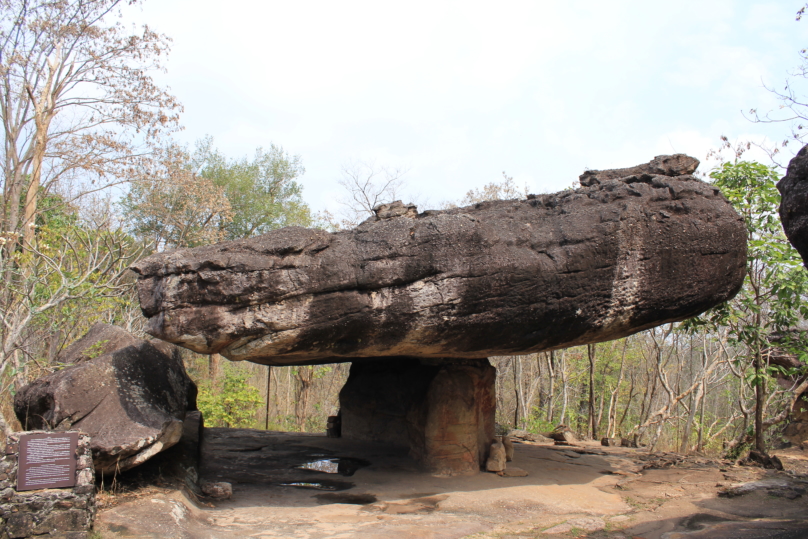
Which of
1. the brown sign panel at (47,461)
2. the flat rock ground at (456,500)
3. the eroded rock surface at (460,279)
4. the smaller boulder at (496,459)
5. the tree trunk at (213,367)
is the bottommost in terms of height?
the flat rock ground at (456,500)

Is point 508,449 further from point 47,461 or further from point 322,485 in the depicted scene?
point 47,461

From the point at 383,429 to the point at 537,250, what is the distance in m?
5.59

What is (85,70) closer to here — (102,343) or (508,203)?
(102,343)

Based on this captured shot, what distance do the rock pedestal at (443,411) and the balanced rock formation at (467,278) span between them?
1.03 m

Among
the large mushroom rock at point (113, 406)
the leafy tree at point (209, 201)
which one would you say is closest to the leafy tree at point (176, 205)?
the leafy tree at point (209, 201)

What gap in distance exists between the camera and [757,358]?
986 cm

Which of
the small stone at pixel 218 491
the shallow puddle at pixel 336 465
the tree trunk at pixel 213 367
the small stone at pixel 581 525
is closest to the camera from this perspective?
the small stone at pixel 581 525

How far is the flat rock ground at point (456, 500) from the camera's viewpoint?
6.28 metres

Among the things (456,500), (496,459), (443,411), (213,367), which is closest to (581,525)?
(456,500)

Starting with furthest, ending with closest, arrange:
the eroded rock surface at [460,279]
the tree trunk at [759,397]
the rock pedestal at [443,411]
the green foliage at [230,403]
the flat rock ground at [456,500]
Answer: the green foliage at [230,403] → the tree trunk at [759,397] → the rock pedestal at [443,411] → the eroded rock surface at [460,279] → the flat rock ground at [456,500]

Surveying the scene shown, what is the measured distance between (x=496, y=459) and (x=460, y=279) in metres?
3.63

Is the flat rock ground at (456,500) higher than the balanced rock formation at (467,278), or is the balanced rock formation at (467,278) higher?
the balanced rock formation at (467,278)

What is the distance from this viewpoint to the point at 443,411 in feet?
29.7

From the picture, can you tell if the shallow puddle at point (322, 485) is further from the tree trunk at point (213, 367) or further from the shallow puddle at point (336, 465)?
the tree trunk at point (213, 367)
